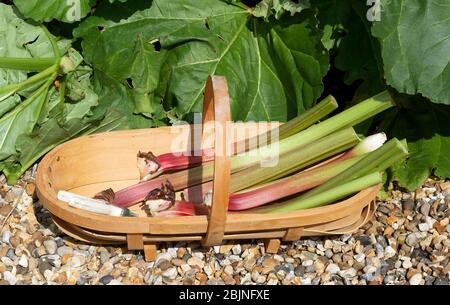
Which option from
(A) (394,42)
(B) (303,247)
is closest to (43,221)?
(B) (303,247)

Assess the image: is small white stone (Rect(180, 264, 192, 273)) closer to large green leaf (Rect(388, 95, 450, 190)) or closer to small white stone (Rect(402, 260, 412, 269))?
small white stone (Rect(402, 260, 412, 269))

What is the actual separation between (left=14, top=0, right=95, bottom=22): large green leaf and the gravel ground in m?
0.81

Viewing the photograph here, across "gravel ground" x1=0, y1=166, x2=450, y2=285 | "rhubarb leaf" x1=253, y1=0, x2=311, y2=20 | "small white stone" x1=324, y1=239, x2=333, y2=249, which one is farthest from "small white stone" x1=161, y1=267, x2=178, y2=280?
"rhubarb leaf" x1=253, y1=0, x2=311, y2=20

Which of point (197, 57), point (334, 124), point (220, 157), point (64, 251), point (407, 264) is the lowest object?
point (407, 264)

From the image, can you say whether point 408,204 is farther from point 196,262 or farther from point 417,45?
point 196,262

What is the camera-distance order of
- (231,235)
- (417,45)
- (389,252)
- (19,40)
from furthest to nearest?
1. (19,40)
2. (389,252)
3. (417,45)
4. (231,235)

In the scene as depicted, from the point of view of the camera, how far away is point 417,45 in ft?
10.1

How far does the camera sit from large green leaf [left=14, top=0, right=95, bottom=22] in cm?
349

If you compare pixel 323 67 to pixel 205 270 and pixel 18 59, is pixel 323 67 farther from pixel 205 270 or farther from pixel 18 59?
pixel 18 59

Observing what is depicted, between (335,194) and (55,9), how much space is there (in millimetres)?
1397

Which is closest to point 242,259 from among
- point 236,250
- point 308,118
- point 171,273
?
point 236,250

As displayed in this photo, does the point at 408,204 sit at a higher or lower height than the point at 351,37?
lower

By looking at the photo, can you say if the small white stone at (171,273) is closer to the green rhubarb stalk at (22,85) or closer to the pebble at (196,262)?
the pebble at (196,262)

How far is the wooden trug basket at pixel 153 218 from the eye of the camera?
2.82m
